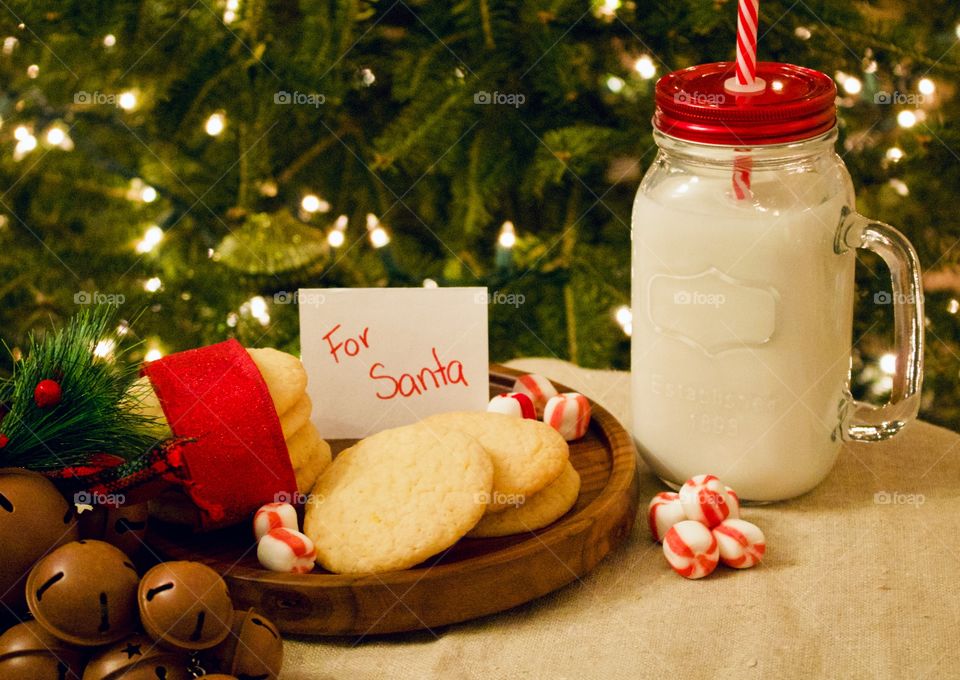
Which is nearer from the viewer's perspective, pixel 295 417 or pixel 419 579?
pixel 419 579

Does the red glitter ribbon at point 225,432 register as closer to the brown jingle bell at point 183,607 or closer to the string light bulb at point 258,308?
the brown jingle bell at point 183,607

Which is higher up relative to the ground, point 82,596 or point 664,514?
point 82,596

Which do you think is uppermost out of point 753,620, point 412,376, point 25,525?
point 25,525

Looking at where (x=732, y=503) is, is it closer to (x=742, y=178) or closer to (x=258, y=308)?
(x=742, y=178)

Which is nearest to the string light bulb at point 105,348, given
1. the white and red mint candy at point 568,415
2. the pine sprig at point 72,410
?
the pine sprig at point 72,410

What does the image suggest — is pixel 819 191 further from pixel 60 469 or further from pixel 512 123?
pixel 60 469

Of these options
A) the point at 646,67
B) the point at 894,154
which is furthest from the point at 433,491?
the point at 894,154
